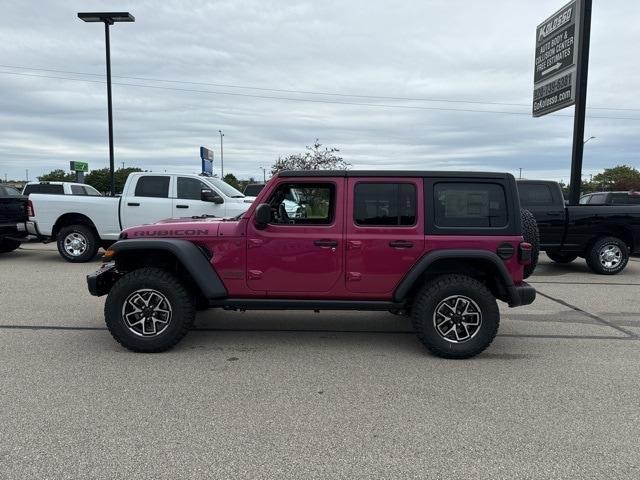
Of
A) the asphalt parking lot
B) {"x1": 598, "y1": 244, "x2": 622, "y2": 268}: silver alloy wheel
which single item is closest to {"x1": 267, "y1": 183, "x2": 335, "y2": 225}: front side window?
the asphalt parking lot

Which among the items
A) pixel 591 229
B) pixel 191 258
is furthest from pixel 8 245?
pixel 591 229

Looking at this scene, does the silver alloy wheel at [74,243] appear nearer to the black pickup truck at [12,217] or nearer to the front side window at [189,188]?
the black pickup truck at [12,217]

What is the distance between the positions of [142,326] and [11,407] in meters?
1.35

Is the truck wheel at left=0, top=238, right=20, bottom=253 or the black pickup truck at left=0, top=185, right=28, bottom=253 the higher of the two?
→ the black pickup truck at left=0, top=185, right=28, bottom=253

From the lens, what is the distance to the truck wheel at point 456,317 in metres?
4.56

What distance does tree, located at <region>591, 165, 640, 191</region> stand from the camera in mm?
68825

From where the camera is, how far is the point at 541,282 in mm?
8938

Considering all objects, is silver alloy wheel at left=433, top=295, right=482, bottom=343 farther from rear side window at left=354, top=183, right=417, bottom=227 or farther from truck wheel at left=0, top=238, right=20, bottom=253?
truck wheel at left=0, top=238, right=20, bottom=253

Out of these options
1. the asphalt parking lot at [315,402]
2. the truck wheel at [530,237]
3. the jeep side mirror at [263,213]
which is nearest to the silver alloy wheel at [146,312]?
the asphalt parking lot at [315,402]

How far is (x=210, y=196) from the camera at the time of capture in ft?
33.2

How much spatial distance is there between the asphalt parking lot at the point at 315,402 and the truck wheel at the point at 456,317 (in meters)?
0.16

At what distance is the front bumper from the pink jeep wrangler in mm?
49

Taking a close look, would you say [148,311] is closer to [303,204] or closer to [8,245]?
[303,204]

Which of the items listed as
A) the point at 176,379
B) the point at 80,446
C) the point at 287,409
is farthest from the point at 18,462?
the point at 287,409
